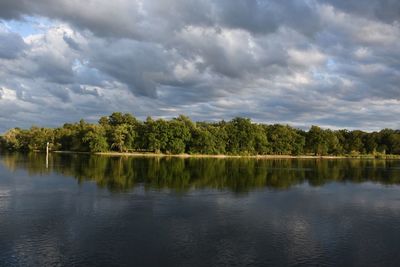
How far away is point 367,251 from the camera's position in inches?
808

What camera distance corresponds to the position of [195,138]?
133625 millimetres

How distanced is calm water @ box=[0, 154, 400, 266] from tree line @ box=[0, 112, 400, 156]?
86.8 meters

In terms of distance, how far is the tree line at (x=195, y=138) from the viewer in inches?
5084

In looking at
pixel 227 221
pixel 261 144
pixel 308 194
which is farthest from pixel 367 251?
pixel 261 144

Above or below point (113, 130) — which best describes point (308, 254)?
below

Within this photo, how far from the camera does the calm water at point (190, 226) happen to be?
18516 millimetres

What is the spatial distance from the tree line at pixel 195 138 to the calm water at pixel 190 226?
8682 cm

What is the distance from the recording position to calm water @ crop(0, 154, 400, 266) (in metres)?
18.5

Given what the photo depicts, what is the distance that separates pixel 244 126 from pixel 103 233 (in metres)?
125

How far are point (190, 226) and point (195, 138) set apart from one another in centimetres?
10924

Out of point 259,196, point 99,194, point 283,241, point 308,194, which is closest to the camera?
point 283,241

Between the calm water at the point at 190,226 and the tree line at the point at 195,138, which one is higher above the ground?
the tree line at the point at 195,138

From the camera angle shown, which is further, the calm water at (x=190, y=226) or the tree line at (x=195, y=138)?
the tree line at (x=195, y=138)

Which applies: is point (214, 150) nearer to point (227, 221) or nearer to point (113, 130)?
point (113, 130)
